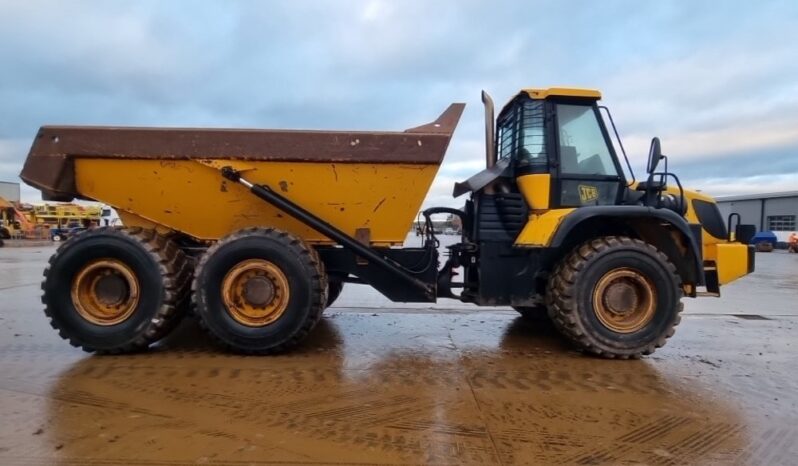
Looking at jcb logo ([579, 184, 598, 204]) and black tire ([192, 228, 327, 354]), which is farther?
jcb logo ([579, 184, 598, 204])

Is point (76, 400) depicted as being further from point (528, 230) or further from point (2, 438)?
point (528, 230)

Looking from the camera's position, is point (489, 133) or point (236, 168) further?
point (489, 133)

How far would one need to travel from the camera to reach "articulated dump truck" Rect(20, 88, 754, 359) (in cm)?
482

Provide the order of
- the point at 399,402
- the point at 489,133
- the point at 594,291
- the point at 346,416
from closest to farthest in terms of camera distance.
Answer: the point at 346,416 → the point at 399,402 → the point at 594,291 → the point at 489,133

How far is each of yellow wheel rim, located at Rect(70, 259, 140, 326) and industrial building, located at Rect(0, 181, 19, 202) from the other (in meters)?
65.8

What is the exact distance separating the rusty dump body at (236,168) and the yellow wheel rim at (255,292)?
27.0 inches

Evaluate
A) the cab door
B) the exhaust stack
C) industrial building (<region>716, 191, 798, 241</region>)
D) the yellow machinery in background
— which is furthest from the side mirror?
Answer: industrial building (<region>716, 191, 798, 241</region>)

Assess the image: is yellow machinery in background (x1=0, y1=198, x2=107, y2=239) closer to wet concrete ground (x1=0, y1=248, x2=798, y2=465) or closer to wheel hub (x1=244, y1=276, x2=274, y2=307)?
wet concrete ground (x1=0, y1=248, x2=798, y2=465)

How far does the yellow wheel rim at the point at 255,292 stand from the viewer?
4.83 m

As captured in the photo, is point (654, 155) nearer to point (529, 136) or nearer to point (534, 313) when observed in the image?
point (529, 136)

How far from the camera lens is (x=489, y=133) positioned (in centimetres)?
586

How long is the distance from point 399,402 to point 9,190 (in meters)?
71.2

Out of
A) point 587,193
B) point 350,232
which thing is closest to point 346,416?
point 350,232

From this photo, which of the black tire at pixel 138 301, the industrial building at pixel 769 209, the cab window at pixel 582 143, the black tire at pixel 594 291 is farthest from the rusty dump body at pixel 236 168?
the industrial building at pixel 769 209
